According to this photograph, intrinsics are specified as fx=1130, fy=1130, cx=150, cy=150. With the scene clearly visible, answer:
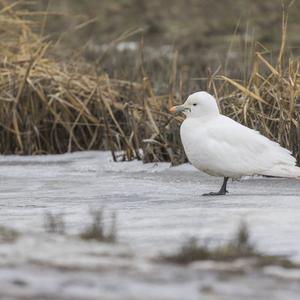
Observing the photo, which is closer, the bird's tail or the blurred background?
the bird's tail

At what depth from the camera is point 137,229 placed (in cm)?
474

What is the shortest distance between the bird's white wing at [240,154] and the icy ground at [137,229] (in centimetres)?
14

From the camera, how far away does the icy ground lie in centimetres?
344

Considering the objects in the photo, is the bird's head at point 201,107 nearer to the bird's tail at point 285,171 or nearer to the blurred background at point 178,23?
the bird's tail at point 285,171

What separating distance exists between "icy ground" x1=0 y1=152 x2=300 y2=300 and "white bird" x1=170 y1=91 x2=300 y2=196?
14 centimetres

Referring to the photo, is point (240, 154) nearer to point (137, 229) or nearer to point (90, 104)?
point (137, 229)

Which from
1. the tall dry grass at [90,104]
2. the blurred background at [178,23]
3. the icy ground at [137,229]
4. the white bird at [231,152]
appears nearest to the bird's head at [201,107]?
the white bird at [231,152]

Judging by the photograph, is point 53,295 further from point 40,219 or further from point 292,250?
point 40,219

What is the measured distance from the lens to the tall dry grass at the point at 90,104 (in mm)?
7855

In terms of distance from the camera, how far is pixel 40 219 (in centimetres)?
506

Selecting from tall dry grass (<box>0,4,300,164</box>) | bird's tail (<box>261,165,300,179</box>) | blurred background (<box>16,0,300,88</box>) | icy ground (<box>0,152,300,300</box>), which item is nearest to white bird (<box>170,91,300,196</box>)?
bird's tail (<box>261,165,300,179</box>)

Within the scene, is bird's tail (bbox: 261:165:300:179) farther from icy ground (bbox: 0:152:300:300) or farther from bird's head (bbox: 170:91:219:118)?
bird's head (bbox: 170:91:219:118)

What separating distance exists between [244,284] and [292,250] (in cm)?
72

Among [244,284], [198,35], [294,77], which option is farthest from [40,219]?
[198,35]
